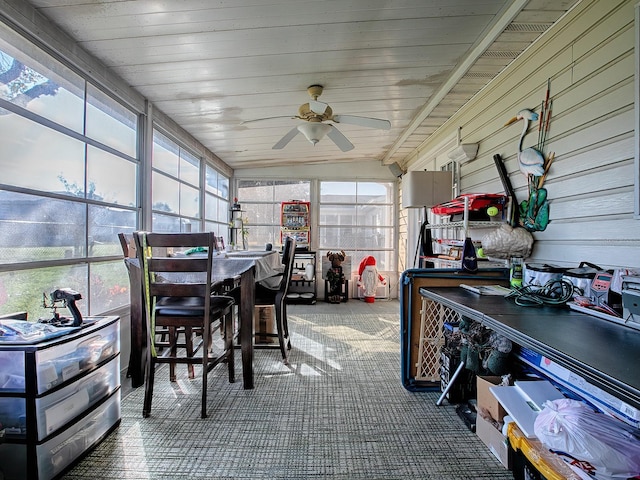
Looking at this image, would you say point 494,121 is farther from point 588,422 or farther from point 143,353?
point 143,353

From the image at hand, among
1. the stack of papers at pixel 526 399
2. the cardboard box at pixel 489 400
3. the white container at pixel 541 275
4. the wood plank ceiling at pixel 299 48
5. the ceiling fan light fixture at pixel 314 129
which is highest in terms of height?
the wood plank ceiling at pixel 299 48

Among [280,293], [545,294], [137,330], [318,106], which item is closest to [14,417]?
[137,330]

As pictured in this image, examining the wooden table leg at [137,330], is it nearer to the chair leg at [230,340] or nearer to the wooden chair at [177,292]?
the wooden chair at [177,292]

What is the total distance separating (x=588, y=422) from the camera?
3.50 ft

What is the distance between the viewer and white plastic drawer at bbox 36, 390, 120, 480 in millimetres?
1345

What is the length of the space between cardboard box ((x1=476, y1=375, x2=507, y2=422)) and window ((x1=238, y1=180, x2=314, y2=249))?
4512 millimetres

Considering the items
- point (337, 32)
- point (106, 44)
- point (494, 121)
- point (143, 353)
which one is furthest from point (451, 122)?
point (143, 353)

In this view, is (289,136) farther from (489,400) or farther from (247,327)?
(489,400)

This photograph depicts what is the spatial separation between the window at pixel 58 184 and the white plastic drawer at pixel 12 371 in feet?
1.90

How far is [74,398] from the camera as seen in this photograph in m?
A: 1.49

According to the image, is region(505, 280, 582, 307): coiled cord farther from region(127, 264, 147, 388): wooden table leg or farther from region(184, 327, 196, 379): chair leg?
region(127, 264, 147, 388): wooden table leg

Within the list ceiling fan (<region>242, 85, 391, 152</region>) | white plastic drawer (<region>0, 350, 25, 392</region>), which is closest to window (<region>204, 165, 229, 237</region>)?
ceiling fan (<region>242, 85, 391, 152</region>)

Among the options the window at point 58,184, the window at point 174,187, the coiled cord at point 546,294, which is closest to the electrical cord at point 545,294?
the coiled cord at point 546,294

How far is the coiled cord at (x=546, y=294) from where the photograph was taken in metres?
1.50
